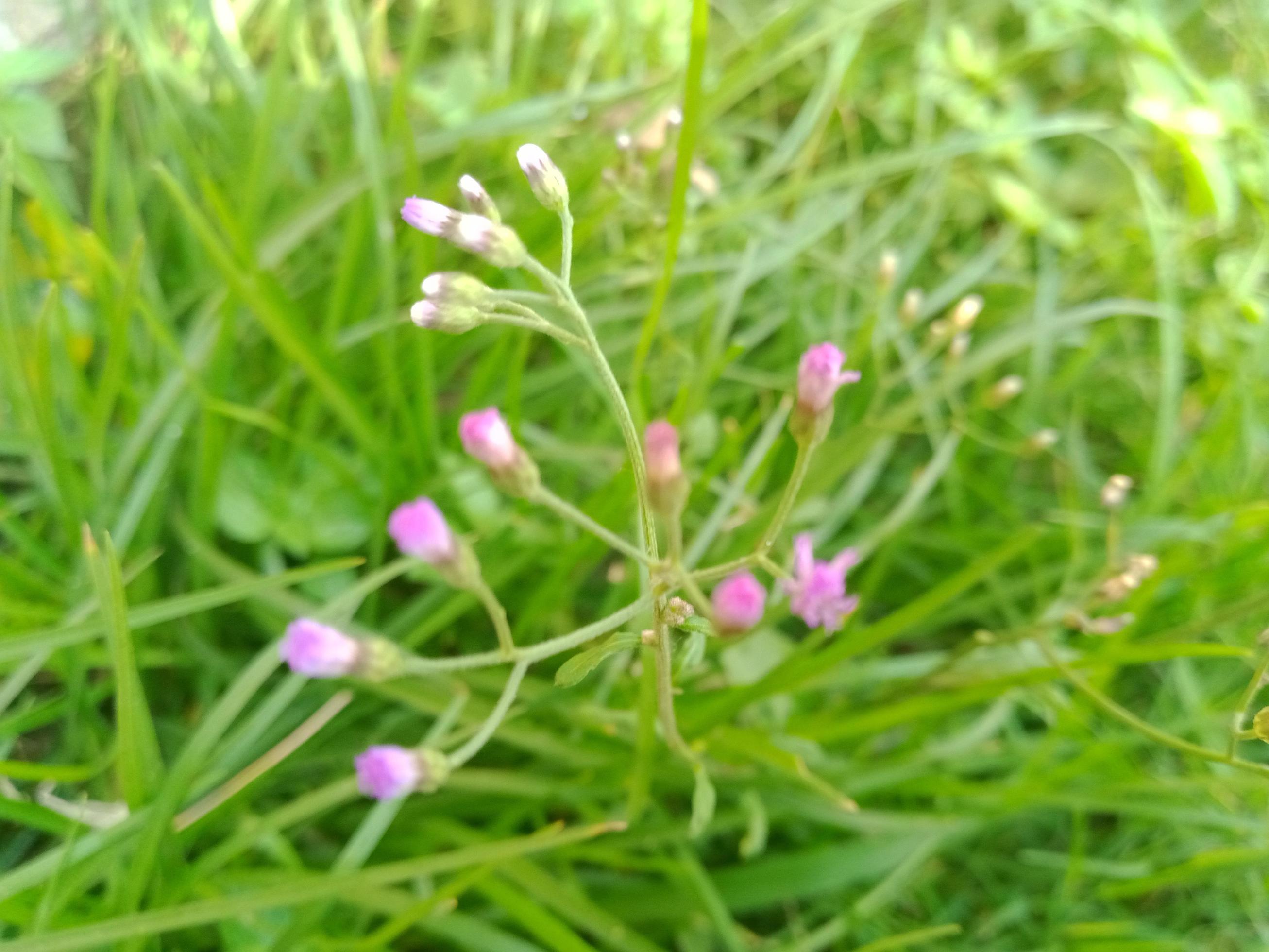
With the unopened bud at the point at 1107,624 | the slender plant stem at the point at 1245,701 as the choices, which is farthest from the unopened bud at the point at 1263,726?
the unopened bud at the point at 1107,624

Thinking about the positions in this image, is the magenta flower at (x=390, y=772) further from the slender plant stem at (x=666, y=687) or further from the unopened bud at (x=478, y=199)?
the unopened bud at (x=478, y=199)

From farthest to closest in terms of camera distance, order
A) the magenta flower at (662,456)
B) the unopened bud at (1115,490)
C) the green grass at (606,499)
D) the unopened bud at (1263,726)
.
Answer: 1. the unopened bud at (1115,490)
2. the green grass at (606,499)
3. the unopened bud at (1263,726)
4. the magenta flower at (662,456)

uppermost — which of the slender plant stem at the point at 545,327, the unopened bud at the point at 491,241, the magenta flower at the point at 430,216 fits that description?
the magenta flower at the point at 430,216

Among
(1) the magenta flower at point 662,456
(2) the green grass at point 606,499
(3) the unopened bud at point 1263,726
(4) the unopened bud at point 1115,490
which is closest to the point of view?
A: (1) the magenta flower at point 662,456

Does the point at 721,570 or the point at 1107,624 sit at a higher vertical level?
the point at 721,570

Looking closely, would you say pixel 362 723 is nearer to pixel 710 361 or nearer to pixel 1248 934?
pixel 710 361

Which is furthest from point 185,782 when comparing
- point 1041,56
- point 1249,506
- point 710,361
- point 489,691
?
point 1041,56

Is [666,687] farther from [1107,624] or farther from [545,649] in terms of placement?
[1107,624]

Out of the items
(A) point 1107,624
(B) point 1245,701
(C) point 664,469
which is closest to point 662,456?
(C) point 664,469

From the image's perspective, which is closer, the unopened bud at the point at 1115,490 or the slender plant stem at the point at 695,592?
the slender plant stem at the point at 695,592
